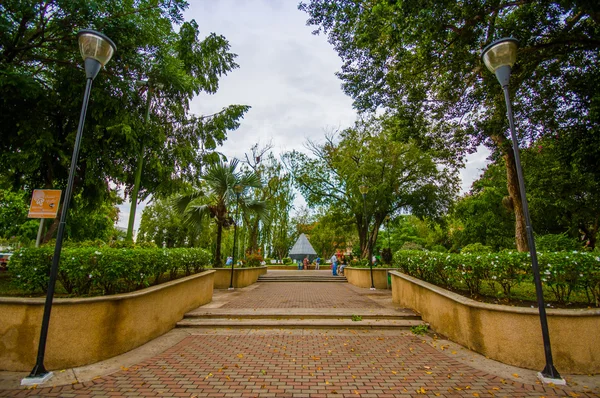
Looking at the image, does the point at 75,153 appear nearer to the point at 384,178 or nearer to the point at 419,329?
the point at 419,329

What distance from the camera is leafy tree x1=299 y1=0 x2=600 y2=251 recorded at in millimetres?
6180

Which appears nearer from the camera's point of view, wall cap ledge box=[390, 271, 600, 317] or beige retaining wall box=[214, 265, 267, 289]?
wall cap ledge box=[390, 271, 600, 317]

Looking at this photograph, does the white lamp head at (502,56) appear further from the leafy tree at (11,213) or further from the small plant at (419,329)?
the leafy tree at (11,213)

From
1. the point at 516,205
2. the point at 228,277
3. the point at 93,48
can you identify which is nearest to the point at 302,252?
the point at 228,277

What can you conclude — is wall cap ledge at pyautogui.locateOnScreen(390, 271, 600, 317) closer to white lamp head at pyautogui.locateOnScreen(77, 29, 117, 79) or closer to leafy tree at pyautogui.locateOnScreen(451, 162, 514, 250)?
white lamp head at pyautogui.locateOnScreen(77, 29, 117, 79)

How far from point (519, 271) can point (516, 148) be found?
2086mm

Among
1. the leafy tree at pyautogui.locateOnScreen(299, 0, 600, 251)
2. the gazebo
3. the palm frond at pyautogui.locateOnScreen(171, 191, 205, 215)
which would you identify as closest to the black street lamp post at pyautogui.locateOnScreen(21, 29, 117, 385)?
the leafy tree at pyautogui.locateOnScreen(299, 0, 600, 251)

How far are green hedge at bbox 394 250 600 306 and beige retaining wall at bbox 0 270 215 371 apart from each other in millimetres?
5928

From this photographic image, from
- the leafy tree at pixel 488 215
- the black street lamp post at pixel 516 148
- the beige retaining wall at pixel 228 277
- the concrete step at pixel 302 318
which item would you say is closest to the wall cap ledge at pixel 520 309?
the black street lamp post at pixel 516 148

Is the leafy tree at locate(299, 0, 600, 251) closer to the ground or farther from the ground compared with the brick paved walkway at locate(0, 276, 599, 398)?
farther from the ground

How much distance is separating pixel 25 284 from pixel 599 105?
13.2 m

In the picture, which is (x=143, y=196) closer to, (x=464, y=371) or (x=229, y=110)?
(x=229, y=110)

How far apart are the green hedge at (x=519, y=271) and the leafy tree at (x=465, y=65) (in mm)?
4576

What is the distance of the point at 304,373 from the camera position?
380 centimetres
